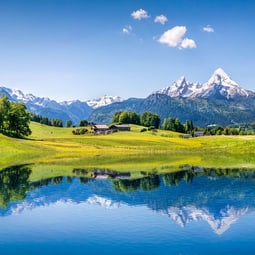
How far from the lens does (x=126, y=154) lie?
13038cm

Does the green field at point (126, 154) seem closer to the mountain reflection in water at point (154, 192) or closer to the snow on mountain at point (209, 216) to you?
the mountain reflection in water at point (154, 192)

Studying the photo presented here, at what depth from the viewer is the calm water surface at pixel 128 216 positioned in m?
32.4

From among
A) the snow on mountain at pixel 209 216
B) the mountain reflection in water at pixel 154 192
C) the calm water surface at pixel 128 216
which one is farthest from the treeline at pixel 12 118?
the snow on mountain at pixel 209 216

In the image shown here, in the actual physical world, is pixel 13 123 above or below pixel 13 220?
above

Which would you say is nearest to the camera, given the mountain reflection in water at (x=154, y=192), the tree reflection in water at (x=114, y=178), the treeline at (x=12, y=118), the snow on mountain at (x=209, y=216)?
the snow on mountain at (x=209, y=216)

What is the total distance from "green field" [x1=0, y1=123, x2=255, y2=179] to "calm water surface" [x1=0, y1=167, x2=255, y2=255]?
2041 cm

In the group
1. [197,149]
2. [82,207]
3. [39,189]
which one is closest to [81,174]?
[39,189]

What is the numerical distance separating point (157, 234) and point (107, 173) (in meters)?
46.8

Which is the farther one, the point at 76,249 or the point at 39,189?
the point at 39,189

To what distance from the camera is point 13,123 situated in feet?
503

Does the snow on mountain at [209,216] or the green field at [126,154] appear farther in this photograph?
the green field at [126,154]

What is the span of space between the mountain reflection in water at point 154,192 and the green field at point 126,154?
9867 millimetres

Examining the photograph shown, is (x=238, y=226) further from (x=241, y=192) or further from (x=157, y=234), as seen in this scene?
(x=241, y=192)

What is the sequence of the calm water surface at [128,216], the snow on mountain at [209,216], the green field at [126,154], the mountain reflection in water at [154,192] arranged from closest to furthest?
the calm water surface at [128,216], the snow on mountain at [209,216], the mountain reflection in water at [154,192], the green field at [126,154]
